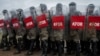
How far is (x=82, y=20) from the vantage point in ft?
53.2

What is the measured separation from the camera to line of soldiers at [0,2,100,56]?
1650 centimetres

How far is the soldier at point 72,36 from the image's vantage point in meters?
16.5

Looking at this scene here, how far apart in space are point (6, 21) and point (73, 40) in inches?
196

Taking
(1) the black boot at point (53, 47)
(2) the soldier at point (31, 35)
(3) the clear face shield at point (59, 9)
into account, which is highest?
(3) the clear face shield at point (59, 9)

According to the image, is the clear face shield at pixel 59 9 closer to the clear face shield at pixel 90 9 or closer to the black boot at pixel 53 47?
the clear face shield at pixel 90 9

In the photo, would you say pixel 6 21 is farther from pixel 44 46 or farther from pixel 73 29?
pixel 73 29

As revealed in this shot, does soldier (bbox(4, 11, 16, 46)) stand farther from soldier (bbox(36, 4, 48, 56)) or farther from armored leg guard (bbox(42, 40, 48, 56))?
armored leg guard (bbox(42, 40, 48, 56))

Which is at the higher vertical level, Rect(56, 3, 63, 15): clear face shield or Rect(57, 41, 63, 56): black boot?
Rect(56, 3, 63, 15): clear face shield

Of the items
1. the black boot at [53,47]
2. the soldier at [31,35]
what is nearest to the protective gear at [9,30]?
the soldier at [31,35]

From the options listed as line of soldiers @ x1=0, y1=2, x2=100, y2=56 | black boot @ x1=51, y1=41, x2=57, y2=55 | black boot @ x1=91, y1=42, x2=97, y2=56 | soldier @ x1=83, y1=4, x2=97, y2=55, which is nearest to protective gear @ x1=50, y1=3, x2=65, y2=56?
line of soldiers @ x1=0, y1=2, x2=100, y2=56

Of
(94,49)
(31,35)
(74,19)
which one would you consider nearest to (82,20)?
(74,19)

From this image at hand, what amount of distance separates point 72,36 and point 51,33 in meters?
1.28

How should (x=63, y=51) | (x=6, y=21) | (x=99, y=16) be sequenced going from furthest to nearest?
(x=6, y=21)
(x=63, y=51)
(x=99, y=16)

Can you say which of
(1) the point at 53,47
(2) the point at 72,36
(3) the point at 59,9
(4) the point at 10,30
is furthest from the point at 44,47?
(4) the point at 10,30
